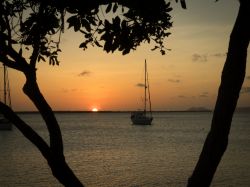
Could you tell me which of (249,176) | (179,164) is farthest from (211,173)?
(179,164)

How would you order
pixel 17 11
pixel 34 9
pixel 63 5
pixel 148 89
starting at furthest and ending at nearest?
pixel 148 89 → pixel 17 11 → pixel 34 9 → pixel 63 5

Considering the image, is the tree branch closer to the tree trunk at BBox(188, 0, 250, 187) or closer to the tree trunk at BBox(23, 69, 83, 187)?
the tree trunk at BBox(23, 69, 83, 187)

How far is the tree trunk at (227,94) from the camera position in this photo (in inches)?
158

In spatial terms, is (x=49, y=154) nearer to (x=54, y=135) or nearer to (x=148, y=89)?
(x=54, y=135)

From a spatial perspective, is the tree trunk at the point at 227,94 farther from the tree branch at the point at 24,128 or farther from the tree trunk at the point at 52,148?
the tree branch at the point at 24,128

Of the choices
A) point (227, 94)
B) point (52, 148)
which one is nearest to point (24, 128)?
point (52, 148)

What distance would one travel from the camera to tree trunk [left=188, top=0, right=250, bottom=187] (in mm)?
4004

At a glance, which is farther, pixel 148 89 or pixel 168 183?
pixel 148 89

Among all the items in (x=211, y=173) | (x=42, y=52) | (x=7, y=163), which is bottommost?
(x=7, y=163)

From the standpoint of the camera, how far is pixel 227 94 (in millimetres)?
4094

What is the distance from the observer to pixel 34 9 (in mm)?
5070

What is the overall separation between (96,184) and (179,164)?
12669 mm

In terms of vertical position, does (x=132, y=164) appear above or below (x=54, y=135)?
below

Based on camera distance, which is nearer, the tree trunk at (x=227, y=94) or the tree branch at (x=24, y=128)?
the tree trunk at (x=227, y=94)
